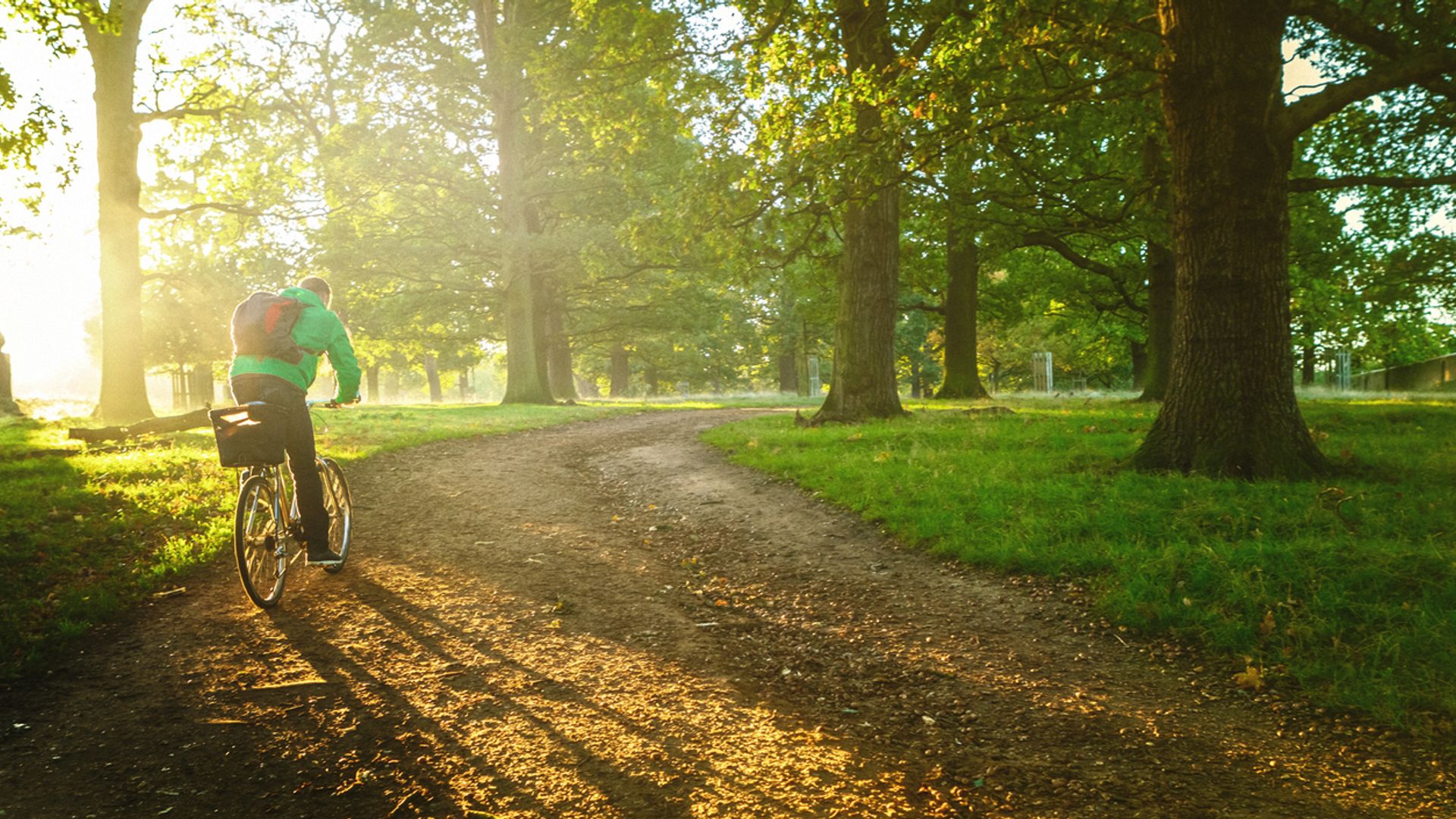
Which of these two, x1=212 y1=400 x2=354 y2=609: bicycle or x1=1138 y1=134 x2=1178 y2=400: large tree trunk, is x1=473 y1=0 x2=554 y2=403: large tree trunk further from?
x1=212 y1=400 x2=354 y2=609: bicycle

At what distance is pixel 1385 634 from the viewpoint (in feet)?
13.2

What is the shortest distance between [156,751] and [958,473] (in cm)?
699

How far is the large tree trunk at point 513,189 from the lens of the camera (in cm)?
2322

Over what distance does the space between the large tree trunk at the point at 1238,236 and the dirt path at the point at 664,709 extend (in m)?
3.47

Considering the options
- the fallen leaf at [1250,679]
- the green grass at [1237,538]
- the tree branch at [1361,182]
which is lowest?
the fallen leaf at [1250,679]

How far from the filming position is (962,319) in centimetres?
2205

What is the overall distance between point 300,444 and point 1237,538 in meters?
6.52

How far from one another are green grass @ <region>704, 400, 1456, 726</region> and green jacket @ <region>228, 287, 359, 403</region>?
4.61 meters

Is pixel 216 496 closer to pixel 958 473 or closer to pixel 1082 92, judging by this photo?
pixel 958 473

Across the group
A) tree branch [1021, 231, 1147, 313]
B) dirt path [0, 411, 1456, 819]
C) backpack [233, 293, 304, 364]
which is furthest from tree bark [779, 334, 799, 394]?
backpack [233, 293, 304, 364]

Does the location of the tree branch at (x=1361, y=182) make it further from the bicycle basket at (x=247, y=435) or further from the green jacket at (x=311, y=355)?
the bicycle basket at (x=247, y=435)

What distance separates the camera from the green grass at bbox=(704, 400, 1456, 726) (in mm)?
3943

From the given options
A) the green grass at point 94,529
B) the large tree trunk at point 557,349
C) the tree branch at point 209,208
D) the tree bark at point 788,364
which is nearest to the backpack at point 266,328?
the green grass at point 94,529

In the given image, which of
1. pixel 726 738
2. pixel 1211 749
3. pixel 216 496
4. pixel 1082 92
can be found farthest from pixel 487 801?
pixel 1082 92
